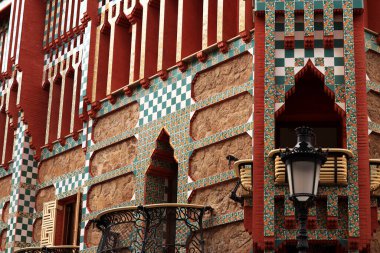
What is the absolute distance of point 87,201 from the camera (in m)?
20.5

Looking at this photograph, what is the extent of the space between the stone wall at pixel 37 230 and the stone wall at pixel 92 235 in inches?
129

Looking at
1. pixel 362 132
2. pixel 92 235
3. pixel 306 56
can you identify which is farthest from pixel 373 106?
pixel 92 235

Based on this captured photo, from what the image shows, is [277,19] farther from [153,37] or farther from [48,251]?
[48,251]

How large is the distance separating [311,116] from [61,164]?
26.9 feet

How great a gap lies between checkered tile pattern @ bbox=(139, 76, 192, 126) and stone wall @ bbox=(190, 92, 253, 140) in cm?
53

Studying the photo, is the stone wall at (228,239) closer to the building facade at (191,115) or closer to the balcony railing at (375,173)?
the building facade at (191,115)

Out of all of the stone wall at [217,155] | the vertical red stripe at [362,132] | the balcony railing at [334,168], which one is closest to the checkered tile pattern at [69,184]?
the stone wall at [217,155]

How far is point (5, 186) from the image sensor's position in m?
24.9

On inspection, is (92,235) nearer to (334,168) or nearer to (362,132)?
(334,168)

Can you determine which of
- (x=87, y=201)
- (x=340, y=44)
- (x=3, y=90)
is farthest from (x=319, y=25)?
(x=3, y=90)

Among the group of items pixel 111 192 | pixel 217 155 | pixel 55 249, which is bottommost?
pixel 55 249

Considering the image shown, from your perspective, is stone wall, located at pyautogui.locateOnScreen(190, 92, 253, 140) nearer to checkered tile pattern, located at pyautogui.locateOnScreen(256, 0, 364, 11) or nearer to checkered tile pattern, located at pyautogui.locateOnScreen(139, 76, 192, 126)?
checkered tile pattern, located at pyautogui.locateOnScreen(139, 76, 192, 126)

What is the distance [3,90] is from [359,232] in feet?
45.1

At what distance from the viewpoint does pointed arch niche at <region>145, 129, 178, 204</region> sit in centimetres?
1888
